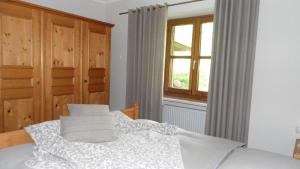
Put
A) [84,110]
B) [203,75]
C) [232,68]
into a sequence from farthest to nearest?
1. [203,75]
2. [232,68]
3. [84,110]

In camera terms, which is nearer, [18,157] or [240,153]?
[18,157]

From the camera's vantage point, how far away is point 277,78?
2.46 meters

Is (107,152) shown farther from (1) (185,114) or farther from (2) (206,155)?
(1) (185,114)

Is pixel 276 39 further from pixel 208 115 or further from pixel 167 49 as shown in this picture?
pixel 167 49

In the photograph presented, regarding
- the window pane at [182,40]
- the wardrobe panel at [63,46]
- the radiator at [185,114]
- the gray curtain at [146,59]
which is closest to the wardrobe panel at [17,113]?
the wardrobe panel at [63,46]

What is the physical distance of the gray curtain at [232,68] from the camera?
2527 mm

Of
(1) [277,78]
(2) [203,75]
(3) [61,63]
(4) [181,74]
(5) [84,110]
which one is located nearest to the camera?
(5) [84,110]

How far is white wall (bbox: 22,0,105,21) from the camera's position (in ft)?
11.0

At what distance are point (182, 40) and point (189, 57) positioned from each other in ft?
1.03

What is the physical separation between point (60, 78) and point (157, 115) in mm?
1443

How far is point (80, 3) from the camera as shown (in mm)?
3746

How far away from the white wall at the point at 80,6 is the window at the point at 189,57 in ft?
4.50

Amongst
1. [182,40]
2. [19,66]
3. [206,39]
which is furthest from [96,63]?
[206,39]

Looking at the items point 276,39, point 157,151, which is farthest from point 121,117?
point 276,39
